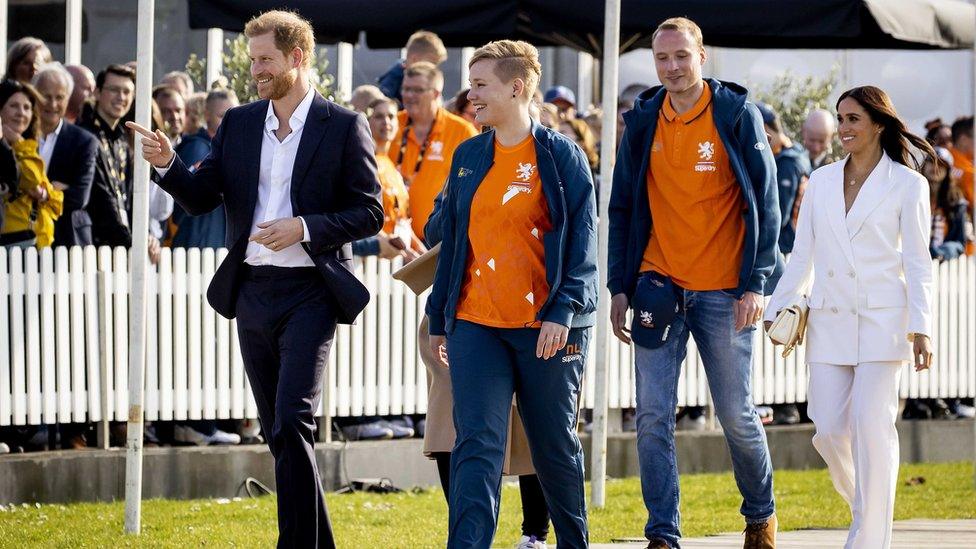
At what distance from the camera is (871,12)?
14.1m

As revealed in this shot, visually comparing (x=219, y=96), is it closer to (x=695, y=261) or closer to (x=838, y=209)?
(x=695, y=261)

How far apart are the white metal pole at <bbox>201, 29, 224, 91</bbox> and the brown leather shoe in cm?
917

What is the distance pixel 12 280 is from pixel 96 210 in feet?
3.10

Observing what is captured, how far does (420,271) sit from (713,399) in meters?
1.36

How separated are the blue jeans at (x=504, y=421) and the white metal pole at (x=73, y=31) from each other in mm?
9373

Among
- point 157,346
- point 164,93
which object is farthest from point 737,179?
point 164,93

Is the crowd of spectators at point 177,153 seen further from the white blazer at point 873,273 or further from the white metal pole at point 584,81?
the white metal pole at point 584,81

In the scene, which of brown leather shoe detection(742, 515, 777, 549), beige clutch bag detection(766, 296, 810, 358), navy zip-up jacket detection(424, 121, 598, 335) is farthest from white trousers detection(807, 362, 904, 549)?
navy zip-up jacket detection(424, 121, 598, 335)

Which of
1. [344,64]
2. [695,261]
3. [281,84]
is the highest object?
[344,64]

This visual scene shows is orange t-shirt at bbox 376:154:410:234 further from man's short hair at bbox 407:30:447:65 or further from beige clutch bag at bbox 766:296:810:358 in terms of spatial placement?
beige clutch bag at bbox 766:296:810:358

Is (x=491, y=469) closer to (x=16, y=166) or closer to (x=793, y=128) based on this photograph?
(x=16, y=166)

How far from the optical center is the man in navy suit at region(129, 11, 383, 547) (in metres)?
6.95

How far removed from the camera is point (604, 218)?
1007cm

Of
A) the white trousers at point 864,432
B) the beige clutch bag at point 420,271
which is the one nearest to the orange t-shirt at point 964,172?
the white trousers at point 864,432
